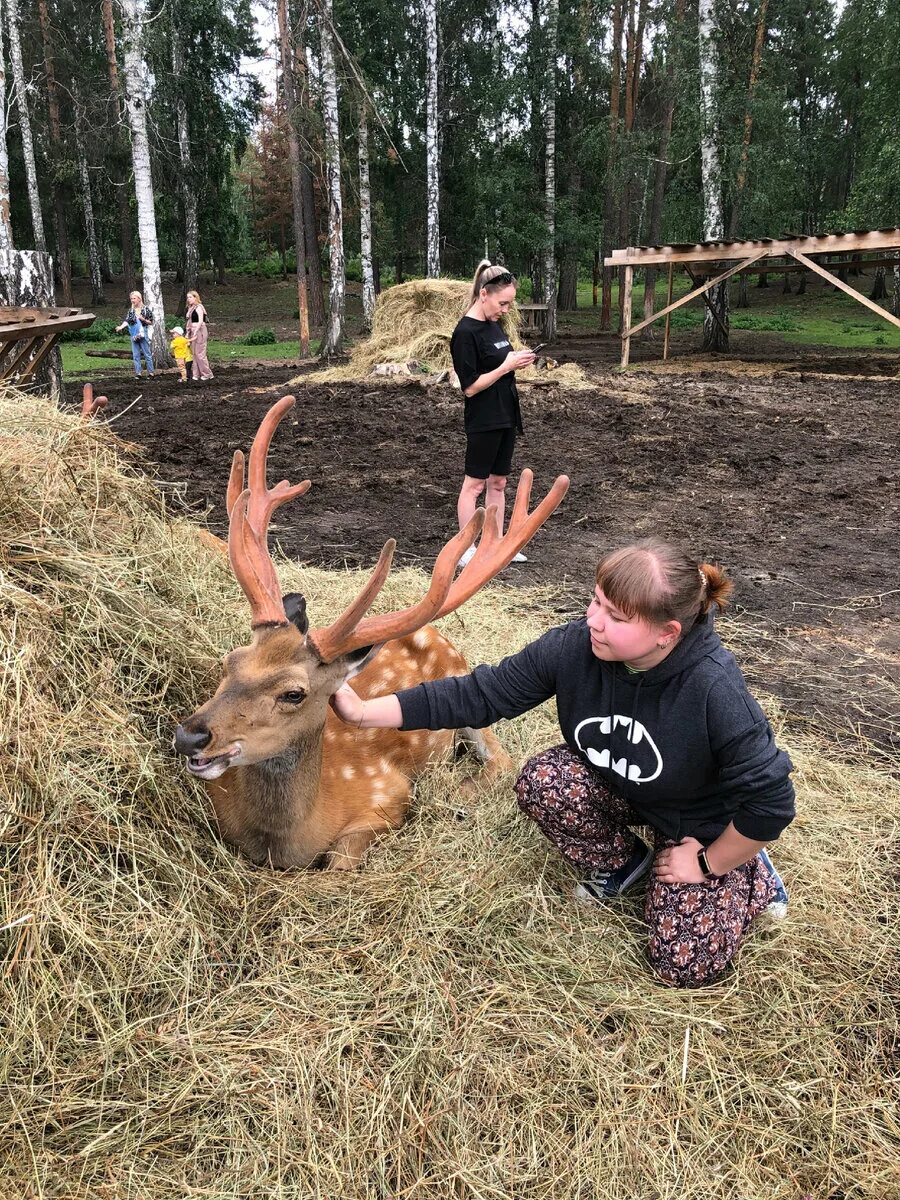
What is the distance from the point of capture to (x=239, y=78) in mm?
33312

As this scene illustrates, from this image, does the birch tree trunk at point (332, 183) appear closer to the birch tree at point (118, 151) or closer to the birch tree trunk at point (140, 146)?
the birch tree trunk at point (140, 146)

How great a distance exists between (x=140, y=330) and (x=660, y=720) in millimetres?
16353

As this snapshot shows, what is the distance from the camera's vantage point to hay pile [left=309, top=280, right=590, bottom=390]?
55.5 ft

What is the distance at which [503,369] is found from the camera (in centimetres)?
568

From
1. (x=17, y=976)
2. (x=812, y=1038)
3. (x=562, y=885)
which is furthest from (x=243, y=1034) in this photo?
(x=812, y=1038)

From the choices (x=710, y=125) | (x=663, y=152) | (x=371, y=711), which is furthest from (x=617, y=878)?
(x=663, y=152)

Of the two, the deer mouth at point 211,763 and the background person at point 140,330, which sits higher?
the background person at point 140,330

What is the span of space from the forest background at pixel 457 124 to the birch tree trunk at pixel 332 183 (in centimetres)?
5

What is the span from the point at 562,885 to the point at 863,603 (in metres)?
3.73

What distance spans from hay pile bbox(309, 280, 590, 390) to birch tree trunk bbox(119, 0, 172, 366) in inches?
151

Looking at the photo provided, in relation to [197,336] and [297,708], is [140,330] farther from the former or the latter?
[297,708]

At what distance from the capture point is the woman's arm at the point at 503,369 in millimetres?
5574

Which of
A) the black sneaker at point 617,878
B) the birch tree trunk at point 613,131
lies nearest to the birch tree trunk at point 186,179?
the birch tree trunk at point 613,131

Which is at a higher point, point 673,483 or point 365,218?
point 365,218
